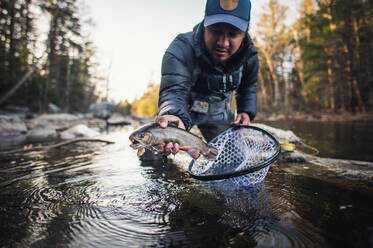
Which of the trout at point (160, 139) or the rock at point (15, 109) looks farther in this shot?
the rock at point (15, 109)

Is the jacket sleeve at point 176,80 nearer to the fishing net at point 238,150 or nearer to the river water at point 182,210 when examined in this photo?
the fishing net at point 238,150

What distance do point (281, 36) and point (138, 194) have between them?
25.6m

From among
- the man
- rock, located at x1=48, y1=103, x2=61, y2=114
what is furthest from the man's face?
rock, located at x1=48, y1=103, x2=61, y2=114

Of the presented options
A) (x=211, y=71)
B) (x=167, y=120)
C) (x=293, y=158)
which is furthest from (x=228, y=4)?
(x=293, y=158)

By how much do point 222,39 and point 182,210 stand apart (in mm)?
2057

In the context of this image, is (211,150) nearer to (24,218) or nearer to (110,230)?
(110,230)

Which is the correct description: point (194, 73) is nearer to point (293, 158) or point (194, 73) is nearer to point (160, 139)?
point (160, 139)

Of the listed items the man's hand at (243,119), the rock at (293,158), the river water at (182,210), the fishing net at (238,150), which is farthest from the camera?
the rock at (293,158)

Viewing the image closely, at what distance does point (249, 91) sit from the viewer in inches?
162

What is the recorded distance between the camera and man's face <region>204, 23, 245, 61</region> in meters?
2.65

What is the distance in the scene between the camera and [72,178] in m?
3.05

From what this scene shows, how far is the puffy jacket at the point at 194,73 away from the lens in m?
2.75

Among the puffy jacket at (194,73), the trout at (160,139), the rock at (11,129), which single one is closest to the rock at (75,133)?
the rock at (11,129)

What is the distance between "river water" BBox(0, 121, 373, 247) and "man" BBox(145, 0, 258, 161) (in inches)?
23.1
